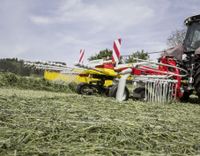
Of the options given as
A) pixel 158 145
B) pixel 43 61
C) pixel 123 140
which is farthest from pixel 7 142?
pixel 43 61

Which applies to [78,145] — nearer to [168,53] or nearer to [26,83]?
[168,53]

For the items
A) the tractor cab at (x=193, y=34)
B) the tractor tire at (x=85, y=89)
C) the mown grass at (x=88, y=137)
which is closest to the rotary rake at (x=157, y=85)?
the tractor cab at (x=193, y=34)

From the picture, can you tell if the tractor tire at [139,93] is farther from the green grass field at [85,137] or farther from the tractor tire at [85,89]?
the green grass field at [85,137]

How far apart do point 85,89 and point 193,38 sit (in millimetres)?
3681

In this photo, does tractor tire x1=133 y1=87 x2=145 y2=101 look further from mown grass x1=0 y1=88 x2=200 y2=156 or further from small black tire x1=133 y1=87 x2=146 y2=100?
mown grass x1=0 y1=88 x2=200 y2=156

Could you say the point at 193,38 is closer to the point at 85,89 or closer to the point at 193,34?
the point at 193,34

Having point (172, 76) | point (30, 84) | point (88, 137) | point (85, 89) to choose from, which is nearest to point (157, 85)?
point (172, 76)

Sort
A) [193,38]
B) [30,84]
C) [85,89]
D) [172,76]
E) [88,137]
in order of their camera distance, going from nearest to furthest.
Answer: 1. [88,137]
2. [172,76]
3. [193,38]
4. [85,89]
5. [30,84]

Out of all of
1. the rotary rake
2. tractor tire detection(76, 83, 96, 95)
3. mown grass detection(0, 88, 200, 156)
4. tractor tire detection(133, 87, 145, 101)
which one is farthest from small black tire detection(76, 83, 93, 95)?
mown grass detection(0, 88, 200, 156)

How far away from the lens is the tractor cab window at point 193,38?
956 cm

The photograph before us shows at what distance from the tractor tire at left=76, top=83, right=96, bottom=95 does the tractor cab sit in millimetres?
3239

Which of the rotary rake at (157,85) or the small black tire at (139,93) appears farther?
the small black tire at (139,93)

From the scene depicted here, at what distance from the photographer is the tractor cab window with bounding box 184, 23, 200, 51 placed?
9.56 metres

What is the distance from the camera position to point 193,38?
31.8 feet
